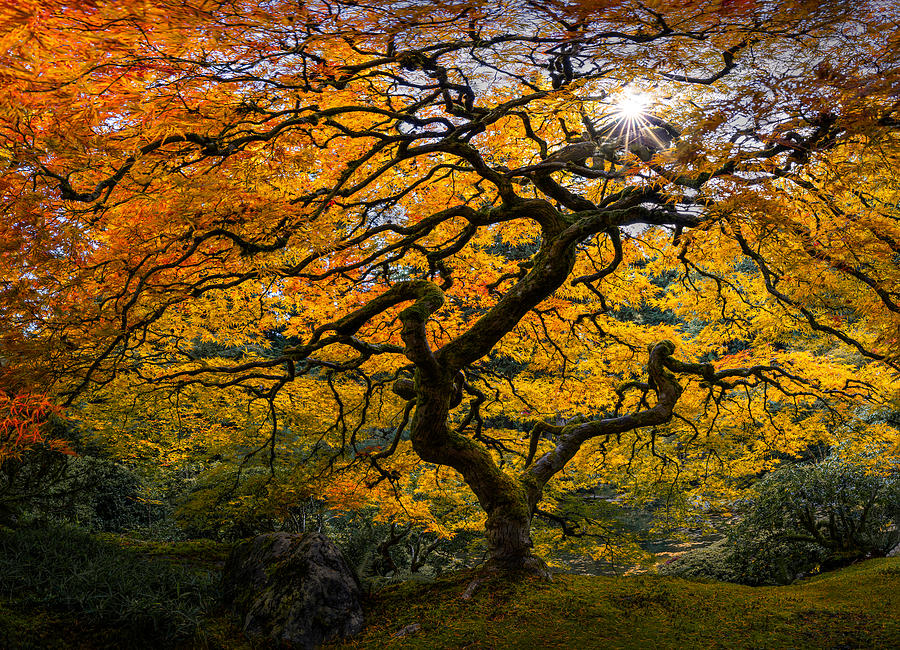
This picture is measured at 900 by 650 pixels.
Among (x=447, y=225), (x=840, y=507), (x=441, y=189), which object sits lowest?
(x=840, y=507)

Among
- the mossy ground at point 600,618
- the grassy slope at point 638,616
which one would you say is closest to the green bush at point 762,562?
the mossy ground at point 600,618

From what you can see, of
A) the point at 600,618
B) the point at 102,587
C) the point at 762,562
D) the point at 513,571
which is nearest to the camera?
the point at 600,618

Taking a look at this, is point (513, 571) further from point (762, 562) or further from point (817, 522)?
point (817, 522)

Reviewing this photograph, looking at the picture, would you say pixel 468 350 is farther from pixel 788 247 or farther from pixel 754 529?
pixel 754 529

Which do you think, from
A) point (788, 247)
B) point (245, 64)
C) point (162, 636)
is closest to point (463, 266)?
point (788, 247)

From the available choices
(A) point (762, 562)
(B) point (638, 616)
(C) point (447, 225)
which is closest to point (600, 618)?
(B) point (638, 616)

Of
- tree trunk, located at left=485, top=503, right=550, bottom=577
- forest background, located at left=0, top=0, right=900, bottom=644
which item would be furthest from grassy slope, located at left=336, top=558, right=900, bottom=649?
forest background, located at left=0, top=0, right=900, bottom=644

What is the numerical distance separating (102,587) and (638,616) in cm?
502

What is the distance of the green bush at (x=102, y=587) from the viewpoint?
4.58 meters

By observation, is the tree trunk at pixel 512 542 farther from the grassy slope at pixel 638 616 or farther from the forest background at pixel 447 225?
the grassy slope at pixel 638 616

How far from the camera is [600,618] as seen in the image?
3.63 metres

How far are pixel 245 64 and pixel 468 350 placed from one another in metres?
2.36

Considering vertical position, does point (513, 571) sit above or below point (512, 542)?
below

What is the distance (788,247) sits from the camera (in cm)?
427
